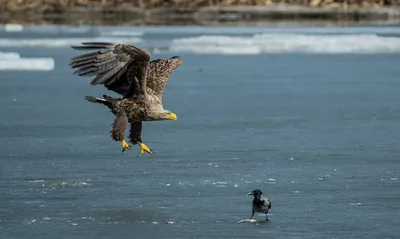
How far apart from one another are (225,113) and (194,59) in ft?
19.2

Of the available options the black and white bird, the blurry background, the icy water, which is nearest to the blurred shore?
the blurry background

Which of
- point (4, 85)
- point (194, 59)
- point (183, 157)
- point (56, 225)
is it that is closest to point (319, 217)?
point (56, 225)

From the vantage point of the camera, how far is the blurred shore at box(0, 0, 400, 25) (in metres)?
28.8

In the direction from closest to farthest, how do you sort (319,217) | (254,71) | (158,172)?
1. (319,217)
2. (158,172)
3. (254,71)

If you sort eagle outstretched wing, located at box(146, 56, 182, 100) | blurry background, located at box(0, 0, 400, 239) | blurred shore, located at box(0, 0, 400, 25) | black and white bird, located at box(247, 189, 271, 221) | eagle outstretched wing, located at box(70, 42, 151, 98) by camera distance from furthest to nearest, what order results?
blurred shore, located at box(0, 0, 400, 25) < eagle outstretched wing, located at box(146, 56, 182, 100) < eagle outstretched wing, located at box(70, 42, 151, 98) < blurry background, located at box(0, 0, 400, 239) < black and white bird, located at box(247, 189, 271, 221)

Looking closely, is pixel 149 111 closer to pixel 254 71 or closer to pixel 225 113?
pixel 225 113

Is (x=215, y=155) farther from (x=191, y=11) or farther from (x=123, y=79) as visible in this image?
(x=191, y=11)

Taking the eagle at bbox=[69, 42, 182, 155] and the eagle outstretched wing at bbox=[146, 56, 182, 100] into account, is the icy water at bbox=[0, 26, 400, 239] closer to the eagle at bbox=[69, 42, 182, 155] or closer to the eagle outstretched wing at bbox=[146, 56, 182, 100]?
the eagle at bbox=[69, 42, 182, 155]

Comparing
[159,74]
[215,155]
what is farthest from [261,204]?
[159,74]

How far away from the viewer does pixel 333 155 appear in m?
9.11

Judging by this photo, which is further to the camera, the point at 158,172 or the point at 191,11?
the point at 191,11

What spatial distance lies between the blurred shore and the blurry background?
8040 mm

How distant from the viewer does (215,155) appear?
9133 mm

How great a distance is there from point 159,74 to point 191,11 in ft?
76.4
